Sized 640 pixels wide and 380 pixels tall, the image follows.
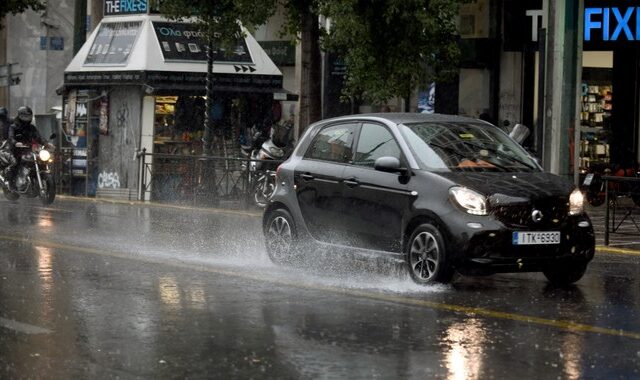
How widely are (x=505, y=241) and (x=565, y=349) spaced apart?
3.13 meters

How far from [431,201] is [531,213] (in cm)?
88

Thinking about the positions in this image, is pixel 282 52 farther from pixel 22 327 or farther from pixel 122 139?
pixel 22 327

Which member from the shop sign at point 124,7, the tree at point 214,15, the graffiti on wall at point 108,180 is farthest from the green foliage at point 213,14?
the graffiti on wall at point 108,180

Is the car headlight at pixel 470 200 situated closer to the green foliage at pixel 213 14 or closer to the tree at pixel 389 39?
the tree at pixel 389 39

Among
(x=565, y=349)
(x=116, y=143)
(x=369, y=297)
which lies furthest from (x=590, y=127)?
(x=565, y=349)

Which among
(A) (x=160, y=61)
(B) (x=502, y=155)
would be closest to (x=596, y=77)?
(A) (x=160, y=61)

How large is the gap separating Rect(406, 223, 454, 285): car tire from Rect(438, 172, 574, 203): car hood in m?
0.52

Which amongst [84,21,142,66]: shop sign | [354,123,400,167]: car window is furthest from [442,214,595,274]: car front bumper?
[84,21,142,66]: shop sign

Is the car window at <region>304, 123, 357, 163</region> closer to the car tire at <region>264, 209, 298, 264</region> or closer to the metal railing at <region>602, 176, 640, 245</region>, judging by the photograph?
the car tire at <region>264, 209, 298, 264</region>

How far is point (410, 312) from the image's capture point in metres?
10.7

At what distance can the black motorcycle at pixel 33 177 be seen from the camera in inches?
990

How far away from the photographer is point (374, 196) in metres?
13.1

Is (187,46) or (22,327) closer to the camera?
(22,327)

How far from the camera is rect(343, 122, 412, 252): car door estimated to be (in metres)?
12.8
